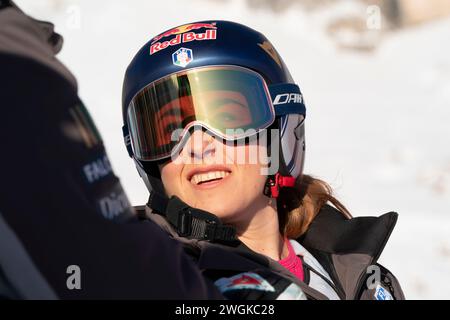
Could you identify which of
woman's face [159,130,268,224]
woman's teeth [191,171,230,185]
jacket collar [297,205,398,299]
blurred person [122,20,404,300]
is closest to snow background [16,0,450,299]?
jacket collar [297,205,398,299]

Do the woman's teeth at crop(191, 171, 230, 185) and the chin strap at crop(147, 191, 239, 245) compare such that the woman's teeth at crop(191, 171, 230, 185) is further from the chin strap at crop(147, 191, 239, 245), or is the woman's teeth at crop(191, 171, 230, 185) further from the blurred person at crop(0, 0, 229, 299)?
the blurred person at crop(0, 0, 229, 299)

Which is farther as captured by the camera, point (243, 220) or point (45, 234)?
point (243, 220)

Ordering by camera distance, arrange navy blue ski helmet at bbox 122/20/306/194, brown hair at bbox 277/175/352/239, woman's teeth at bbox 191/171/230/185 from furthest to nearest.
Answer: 1. brown hair at bbox 277/175/352/239
2. navy blue ski helmet at bbox 122/20/306/194
3. woman's teeth at bbox 191/171/230/185

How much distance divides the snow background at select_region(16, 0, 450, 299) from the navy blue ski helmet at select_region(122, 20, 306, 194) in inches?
145

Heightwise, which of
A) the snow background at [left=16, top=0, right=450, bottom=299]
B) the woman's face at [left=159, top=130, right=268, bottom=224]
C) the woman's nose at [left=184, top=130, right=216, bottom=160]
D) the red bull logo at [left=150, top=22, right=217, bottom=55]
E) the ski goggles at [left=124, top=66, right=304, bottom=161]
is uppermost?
the red bull logo at [left=150, top=22, right=217, bottom=55]

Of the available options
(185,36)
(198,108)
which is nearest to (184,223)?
(198,108)

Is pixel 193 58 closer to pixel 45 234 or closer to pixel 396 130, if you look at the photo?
pixel 45 234

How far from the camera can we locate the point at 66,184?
1.65m

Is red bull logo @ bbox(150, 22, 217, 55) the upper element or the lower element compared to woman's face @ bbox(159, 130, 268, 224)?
upper

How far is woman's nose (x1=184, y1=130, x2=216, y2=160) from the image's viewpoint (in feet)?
11.4

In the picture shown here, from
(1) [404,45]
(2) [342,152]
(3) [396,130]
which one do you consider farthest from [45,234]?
(1) [404,45]

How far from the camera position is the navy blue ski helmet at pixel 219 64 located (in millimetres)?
3623

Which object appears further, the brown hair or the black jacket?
the brown hair
